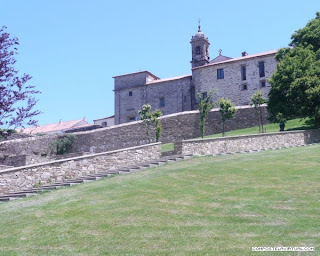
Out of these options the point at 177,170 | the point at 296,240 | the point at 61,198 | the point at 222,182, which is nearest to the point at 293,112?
the point at 177,170

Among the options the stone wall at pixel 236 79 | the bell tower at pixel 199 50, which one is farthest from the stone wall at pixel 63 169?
the bell tower at pixel 199 50

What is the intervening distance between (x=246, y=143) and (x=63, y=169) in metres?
9.71

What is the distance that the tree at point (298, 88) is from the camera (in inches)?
1041

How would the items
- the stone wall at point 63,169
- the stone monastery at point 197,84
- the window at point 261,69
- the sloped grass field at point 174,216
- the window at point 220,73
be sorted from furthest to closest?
the window at point 220,73, the stone monastery at point 197,84, the window at point 261,69, the stone wall at point 63,169, the sloped grass field at point 174,216

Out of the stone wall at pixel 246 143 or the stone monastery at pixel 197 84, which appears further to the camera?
the stone monastery at pixel 197 84

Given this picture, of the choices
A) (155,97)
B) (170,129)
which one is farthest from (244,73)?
(170,129)

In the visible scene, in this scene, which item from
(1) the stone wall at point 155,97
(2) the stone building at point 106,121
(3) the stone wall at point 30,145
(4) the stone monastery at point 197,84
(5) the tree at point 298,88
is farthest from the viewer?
(2) the stone building at point 106,121

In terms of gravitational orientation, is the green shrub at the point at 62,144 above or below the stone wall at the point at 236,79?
below

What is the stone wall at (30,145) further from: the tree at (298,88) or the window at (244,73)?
the window at (244,73)

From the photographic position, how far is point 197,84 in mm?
50750

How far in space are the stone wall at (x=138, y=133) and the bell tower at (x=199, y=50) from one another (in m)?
22.7

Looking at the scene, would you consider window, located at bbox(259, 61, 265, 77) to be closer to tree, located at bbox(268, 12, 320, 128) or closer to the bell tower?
the bell tower

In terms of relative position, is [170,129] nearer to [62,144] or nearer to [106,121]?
[62,144]

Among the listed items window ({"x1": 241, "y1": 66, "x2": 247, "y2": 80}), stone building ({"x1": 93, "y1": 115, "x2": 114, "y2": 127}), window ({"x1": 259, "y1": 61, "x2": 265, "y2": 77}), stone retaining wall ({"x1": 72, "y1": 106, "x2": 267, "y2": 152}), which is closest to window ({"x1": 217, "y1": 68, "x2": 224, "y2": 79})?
window ({"x1": 241, "y1": 66, "x2": 247, "y2": 80})
